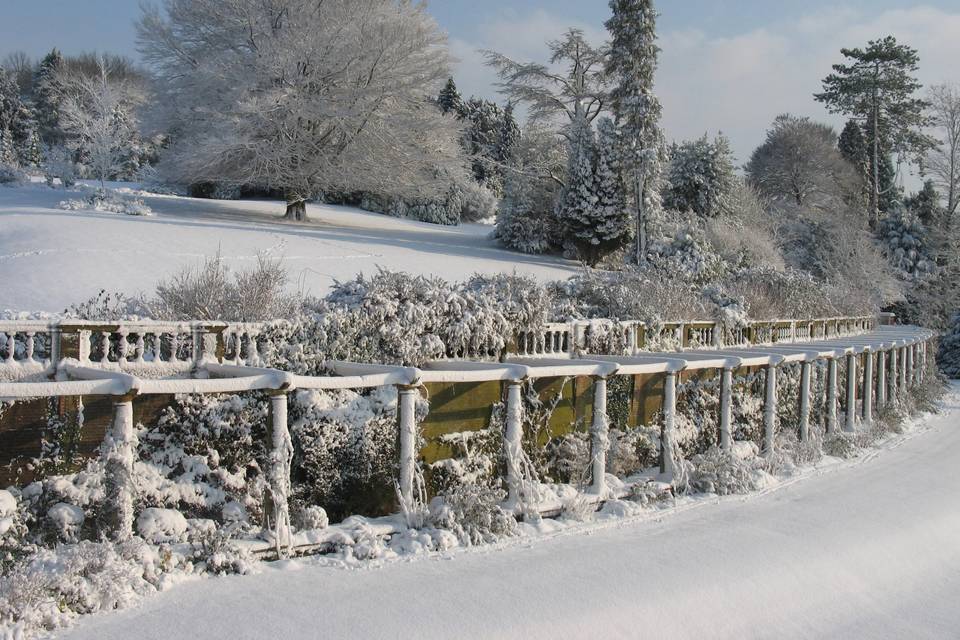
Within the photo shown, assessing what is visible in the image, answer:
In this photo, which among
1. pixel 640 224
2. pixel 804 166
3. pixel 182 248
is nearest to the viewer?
pixel 182 248

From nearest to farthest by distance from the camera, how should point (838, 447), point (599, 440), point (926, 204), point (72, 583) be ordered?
1. point (72, 583)
2. point (599, 440)
3. point (838, 447)
4. point (926, 204)

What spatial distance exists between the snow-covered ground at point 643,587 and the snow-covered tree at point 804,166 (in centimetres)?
3985

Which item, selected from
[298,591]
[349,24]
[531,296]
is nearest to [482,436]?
[531,296]

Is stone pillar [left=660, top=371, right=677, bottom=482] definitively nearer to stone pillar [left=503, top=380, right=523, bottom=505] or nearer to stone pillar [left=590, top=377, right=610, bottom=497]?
stone pillar [left=590, top=377, right=610, bottom=497]

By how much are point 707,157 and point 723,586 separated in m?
27.1

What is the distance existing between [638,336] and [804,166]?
40.9 m

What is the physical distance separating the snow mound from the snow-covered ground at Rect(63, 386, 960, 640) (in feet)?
1.49

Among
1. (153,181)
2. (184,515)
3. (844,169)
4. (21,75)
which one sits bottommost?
(184,515)

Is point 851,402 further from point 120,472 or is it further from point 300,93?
point 300,93

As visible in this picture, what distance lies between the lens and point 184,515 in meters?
4.80

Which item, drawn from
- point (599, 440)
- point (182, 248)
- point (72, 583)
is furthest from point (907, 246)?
point (72, 583)

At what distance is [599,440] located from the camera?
653 centimetres

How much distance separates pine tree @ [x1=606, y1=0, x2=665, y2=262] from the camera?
26812mm

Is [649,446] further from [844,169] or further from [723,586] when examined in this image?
[844,169]
